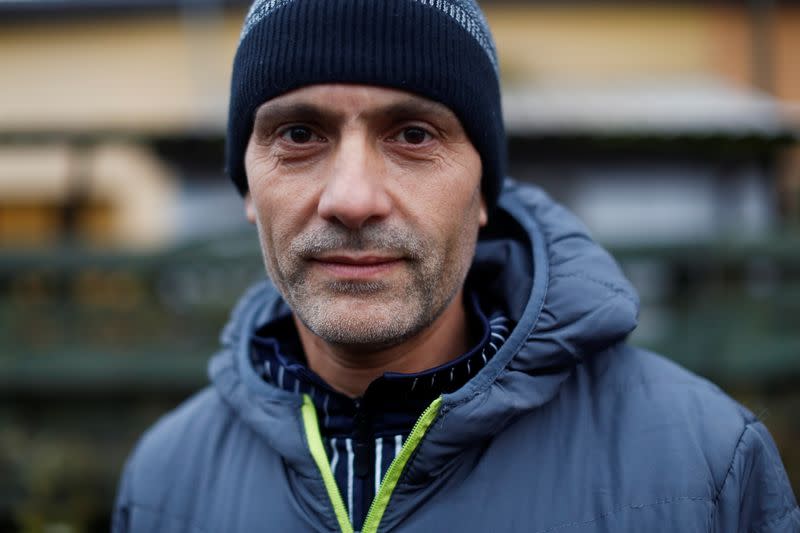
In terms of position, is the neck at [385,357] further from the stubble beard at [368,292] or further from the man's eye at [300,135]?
the man's eye at [300,135]

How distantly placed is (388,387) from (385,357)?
14 cm

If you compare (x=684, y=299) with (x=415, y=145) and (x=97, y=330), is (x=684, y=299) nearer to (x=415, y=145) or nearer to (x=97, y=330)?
(x=415, y=145)

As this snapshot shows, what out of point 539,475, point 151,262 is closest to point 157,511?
point 539,475

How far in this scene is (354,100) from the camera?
151 centimetres

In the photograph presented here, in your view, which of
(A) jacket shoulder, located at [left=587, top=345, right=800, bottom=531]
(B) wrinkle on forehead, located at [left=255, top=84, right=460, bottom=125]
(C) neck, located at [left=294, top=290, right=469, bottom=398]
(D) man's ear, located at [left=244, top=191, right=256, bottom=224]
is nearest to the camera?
(A) jacket shoulder, located at [left=587, top=345, right=800, bottom=531]

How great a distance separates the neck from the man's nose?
314mm

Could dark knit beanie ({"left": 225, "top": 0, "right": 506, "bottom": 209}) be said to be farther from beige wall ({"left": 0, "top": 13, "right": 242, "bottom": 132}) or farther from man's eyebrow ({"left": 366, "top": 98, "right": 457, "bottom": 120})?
beige wall ({"left": 0, "top": 13, "right": 242, "bottom": 132})

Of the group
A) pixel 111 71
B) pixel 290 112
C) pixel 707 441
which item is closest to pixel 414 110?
pixel 290 112

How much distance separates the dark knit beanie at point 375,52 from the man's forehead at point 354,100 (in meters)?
0.02

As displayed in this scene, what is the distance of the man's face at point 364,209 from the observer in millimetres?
1468

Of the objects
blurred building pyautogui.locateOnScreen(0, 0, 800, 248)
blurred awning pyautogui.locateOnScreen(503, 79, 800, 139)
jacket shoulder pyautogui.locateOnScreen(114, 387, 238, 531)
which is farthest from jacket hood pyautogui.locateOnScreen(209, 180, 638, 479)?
blurred building pyautogui.locateOnScreen(0, 0, 800, 248)

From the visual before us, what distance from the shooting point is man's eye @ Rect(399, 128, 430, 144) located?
1.56 metres

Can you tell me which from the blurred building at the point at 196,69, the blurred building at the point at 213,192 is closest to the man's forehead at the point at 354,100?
the blurred building at the point at 213,192

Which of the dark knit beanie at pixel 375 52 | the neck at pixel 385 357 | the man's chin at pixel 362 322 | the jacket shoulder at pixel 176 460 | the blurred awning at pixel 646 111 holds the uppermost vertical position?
the dark knit beanie at pixel 375 52
